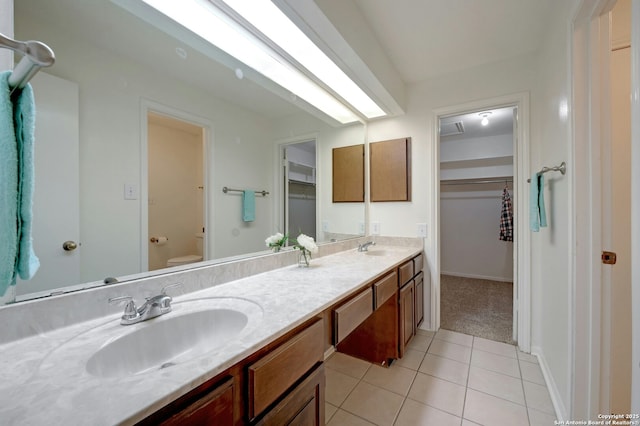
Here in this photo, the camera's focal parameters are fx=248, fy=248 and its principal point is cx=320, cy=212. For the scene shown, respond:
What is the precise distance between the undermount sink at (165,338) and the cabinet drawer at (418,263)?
160 centimetres

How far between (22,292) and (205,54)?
1.15 meters

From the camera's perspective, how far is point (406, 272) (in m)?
1.93

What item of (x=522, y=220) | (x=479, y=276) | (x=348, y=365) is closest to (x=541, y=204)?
(x=522, y=220)

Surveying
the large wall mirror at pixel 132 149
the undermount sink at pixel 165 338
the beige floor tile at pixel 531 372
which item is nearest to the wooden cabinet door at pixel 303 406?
the undermount sink at pixel 165 338

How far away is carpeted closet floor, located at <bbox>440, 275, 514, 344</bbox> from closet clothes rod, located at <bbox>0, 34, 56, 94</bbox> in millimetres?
2988

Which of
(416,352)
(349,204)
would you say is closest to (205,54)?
(349,204)

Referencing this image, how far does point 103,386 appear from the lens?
50 centimetres

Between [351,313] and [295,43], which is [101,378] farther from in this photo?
[295,43]

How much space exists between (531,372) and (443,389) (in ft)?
2.35

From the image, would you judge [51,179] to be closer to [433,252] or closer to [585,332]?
[585,332]

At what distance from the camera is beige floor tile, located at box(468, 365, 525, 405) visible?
154cm

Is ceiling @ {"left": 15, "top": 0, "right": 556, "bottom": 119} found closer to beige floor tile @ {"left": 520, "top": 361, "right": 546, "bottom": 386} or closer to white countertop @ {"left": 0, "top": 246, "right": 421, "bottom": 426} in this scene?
white countertop @ {"left": 0, "top": 246, "right": 421, "bottom": 426}

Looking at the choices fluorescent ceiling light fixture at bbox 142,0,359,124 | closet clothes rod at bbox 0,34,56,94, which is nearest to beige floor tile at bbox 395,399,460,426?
closet clothes rod at bbox 0,34,56,94

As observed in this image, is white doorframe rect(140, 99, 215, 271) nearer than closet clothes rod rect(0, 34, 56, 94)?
No
